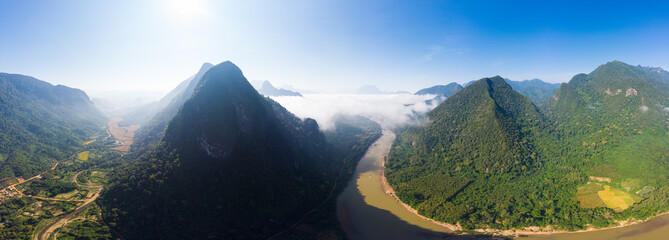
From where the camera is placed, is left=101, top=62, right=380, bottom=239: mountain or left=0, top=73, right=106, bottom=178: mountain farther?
left=0, top=73, right=106, bottom=178: mountain

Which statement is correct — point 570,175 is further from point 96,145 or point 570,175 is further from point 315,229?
point 96,145

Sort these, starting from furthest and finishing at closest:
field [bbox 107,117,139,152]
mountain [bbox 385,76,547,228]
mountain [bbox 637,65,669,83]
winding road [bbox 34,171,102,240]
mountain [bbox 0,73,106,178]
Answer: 1. mountain [bbox 637,65,669,83]
2. field [bbox 107,117,139,152]
3. mountain [bbox 0,73,106,178]
4. mountain [bbox 385,76,547,228]
5. winding road [bbox 34,171,102,240]

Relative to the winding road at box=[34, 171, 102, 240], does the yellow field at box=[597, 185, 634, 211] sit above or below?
above

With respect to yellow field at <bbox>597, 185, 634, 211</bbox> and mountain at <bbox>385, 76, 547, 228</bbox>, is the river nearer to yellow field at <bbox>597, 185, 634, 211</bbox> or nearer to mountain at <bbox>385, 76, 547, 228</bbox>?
mountain at <bbox>385, 76, 547, 228</bbox>

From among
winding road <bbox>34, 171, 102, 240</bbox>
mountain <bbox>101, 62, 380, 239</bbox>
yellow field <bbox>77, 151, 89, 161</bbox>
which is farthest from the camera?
yellow field <bbox>77, 151, 89, 161</bbox>

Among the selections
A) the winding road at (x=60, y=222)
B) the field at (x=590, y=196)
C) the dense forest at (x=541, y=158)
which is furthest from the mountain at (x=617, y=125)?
the winding road at (x=60, y=222)

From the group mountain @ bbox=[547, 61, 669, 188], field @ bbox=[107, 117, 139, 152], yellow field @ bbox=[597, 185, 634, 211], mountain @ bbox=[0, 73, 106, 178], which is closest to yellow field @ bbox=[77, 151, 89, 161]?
mountain @ bbox=[0, 73, 106, 178]

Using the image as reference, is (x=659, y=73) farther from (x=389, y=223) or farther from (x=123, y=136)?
(x=123, y=136)

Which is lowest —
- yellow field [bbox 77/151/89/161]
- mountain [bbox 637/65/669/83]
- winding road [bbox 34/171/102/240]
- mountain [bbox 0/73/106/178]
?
winding road [bbox 34/171/102/240]
